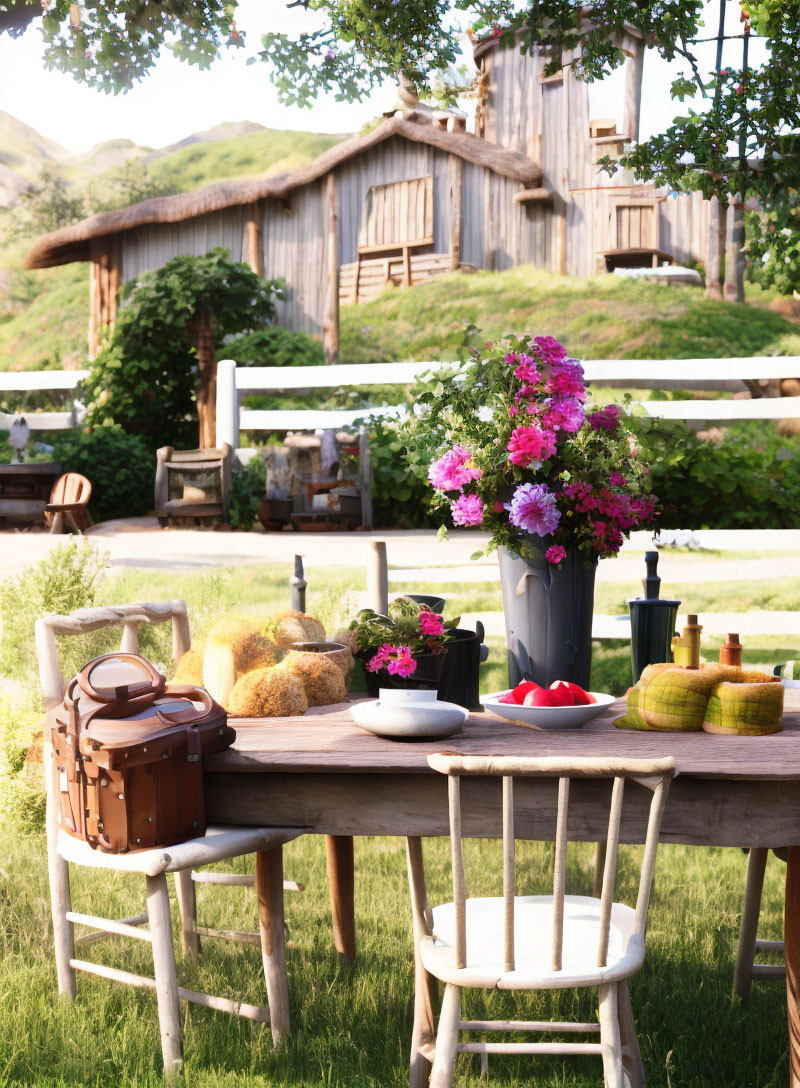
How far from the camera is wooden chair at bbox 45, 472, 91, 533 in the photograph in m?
9.95

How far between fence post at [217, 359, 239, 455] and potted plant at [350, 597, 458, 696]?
621cm

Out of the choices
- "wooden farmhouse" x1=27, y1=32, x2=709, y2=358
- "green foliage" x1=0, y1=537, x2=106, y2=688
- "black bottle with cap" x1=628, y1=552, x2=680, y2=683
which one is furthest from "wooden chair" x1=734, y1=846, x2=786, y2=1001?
"wooden farmhouse" x1=27, y1=32, x2=709, y2=358

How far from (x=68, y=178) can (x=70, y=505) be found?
33684 millimetres

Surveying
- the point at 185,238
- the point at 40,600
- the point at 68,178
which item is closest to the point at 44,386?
the point at 185,238

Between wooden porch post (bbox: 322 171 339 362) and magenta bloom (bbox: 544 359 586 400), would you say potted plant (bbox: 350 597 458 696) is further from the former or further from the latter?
wooden porch post (bbox: 322 171 339 362)

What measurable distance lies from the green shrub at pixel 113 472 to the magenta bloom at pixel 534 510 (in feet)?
31.4

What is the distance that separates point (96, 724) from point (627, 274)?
15290 mm

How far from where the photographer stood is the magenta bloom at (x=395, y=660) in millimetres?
2500

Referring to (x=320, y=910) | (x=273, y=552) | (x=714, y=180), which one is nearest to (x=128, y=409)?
(x=273, y=552)

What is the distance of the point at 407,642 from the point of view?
8.39ft

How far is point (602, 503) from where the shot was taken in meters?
2.67

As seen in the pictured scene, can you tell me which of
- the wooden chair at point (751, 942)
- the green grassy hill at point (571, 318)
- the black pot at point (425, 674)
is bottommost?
the wooden chair at point (751, 942)

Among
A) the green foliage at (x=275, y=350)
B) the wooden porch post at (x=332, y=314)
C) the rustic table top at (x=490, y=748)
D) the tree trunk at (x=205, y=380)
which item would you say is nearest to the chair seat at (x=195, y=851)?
the rustic table top at (x=490, y=748)

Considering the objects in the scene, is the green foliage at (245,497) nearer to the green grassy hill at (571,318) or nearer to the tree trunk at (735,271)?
the green grassy hill at (571,318)
